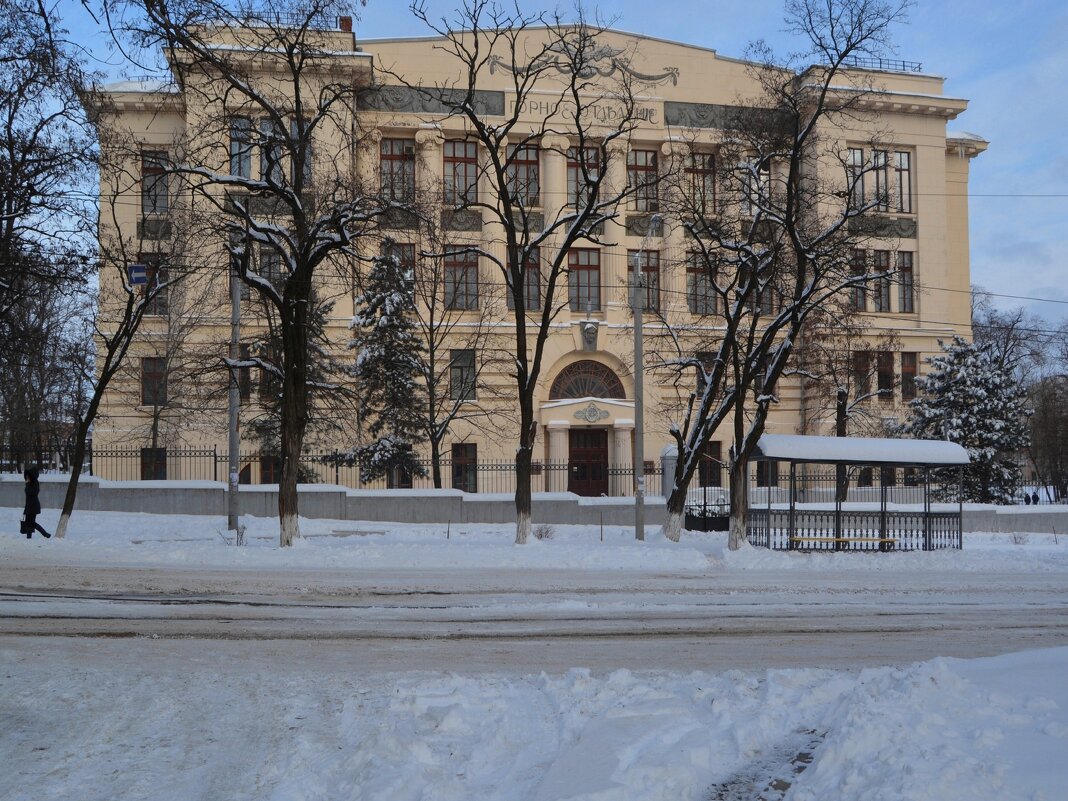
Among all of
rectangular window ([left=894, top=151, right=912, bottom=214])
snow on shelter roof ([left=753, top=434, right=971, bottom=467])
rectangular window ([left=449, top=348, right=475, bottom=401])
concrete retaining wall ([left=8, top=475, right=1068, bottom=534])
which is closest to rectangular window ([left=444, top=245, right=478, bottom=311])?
rectangular window ([left=449, top=348, right=475, bottom=401])

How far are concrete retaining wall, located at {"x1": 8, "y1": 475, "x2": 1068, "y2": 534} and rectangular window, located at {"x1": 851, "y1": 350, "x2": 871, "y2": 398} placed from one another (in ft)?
50.3

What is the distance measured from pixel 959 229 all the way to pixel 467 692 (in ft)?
173

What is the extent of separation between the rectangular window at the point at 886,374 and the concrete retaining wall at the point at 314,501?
17.8 metres

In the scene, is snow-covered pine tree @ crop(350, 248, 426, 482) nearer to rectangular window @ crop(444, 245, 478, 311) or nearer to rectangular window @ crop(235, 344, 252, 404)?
rectangular window @ crop(235, 344, 252, 404)

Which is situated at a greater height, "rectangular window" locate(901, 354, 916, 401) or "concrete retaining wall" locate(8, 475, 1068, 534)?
"rectangular window" locate(901, 354, 916, 401)

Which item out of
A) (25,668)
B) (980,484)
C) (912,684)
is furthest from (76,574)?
(980,484)

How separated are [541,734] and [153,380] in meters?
38.6

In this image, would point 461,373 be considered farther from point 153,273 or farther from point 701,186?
point 153,273

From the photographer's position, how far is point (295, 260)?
824 inches

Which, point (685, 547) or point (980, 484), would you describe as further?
point (980, 484)

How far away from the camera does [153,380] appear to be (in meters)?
42.0

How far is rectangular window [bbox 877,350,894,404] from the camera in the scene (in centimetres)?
4222

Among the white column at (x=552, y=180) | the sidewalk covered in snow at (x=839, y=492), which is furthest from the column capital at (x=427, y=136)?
the sidewalk covered in snow at (x=839, y=492)

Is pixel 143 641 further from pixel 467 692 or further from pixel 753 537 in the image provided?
pixel 753 537
